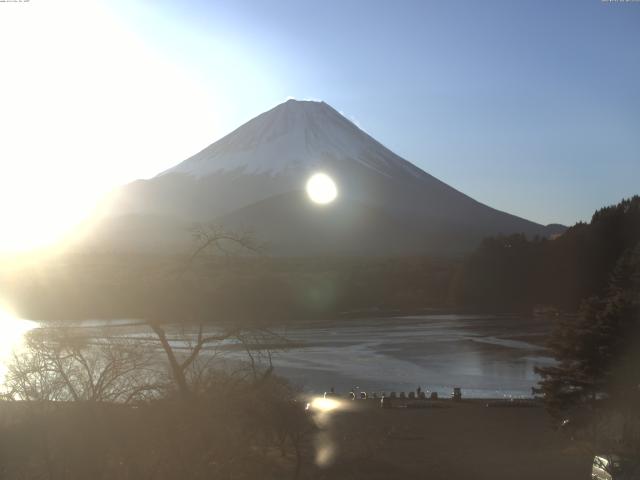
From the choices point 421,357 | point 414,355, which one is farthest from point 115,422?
point 414,355

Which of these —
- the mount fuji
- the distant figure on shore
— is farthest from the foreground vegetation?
the mount fuji

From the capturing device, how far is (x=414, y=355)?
27.3 m

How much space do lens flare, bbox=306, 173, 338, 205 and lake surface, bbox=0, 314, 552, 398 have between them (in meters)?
72.9

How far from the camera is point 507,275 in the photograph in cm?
5278

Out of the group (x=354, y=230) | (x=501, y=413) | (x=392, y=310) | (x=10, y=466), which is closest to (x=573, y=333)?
(x=501, y=413)

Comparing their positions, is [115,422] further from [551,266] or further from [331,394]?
[551,266]

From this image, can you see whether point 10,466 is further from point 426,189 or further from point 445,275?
point 426,189

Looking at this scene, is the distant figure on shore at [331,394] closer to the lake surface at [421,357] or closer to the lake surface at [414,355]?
the lake surface at [414,355]

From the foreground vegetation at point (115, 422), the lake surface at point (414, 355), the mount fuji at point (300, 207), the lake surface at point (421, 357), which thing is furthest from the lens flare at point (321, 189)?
the foreground vegetation at point (115, 422)

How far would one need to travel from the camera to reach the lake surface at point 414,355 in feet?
67.1

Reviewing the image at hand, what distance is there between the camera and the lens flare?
114188 mm

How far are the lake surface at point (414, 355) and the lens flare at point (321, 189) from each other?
2870 inches

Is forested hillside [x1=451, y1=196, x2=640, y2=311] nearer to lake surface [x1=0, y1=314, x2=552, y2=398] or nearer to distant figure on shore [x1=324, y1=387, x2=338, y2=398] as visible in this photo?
lake surface [x1=0, y1=314, x2=552, y2=398]

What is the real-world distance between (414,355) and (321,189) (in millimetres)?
89885
